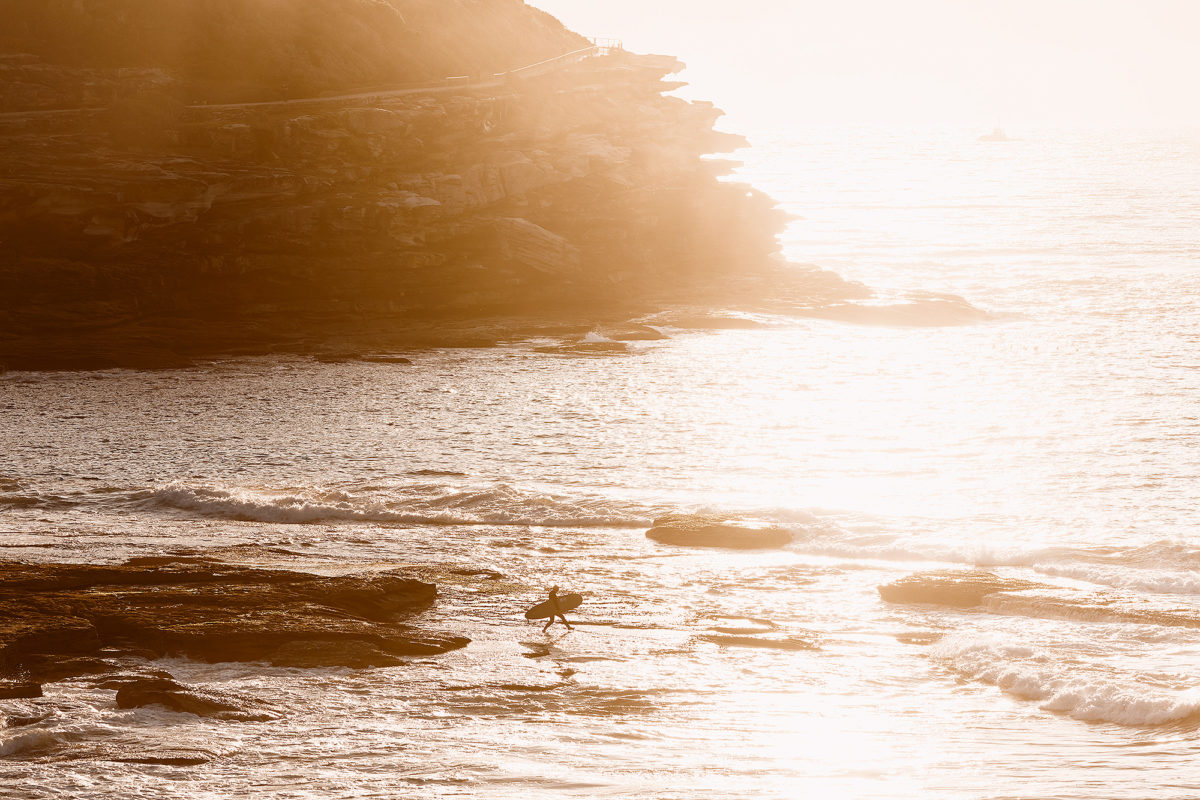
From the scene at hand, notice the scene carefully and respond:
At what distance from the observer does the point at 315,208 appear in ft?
171

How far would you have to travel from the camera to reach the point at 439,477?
86.5ft

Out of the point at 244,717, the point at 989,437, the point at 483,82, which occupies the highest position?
the point at 483,82

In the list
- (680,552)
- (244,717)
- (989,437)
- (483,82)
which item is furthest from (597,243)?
(244,717)

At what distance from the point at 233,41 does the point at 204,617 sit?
54.3 meters

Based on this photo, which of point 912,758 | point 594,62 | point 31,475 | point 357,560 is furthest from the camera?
point 594,62

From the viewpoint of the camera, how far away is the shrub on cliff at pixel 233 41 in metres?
61.7

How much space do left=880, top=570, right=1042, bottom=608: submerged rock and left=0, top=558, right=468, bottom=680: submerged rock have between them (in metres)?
6.07

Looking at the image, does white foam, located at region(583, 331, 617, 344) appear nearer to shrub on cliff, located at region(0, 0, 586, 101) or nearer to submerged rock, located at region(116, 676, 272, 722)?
shrub on cliff, located at region(0, 0, 586, 101)

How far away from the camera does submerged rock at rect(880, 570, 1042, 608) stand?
54.8 ft

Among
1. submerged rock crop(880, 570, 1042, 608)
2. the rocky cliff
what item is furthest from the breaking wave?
the rocky cliff

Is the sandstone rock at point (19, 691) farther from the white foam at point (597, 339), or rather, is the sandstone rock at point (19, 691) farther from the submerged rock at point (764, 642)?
the white foam at point (597, 339)

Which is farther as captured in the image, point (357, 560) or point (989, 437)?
point (989, 437)

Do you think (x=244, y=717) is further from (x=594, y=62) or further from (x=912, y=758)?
(x=594, y=62)

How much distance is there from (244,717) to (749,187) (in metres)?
57.6
